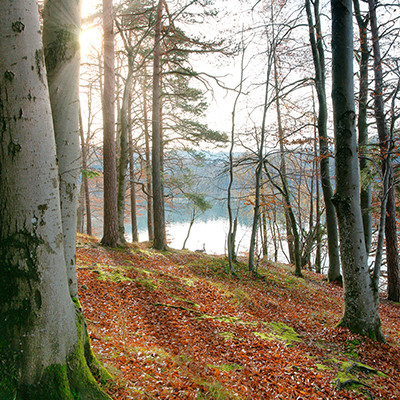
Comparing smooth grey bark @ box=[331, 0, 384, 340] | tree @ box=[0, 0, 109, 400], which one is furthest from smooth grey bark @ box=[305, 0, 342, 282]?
tree @ box=[0, 0, 109, 400]

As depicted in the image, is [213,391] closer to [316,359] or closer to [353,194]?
[316,359]

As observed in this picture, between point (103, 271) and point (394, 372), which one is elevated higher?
point (103, 271)

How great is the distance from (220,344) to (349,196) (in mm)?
3199

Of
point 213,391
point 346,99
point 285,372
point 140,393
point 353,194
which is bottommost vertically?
point 285,372

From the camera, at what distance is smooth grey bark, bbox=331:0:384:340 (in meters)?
4.56

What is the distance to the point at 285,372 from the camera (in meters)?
3.35

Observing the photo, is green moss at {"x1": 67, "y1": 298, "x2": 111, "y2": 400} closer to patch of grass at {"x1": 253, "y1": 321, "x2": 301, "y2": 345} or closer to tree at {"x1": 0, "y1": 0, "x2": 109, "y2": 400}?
tree at {"x1": 0, "y1": 0, "x2": 109, "y2": 400}

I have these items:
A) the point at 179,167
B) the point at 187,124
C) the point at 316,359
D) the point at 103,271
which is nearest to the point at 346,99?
the point at 316,359

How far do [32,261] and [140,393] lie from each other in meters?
1.62

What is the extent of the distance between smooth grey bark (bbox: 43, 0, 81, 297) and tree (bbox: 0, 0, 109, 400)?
51 cm

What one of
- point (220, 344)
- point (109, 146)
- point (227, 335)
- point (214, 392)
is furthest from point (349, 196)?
point (109, 146)

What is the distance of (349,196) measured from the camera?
4.61 metres

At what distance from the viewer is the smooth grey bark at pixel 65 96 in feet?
7.89

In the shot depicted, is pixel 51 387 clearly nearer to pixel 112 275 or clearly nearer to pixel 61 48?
Answer: pixel 61 48
